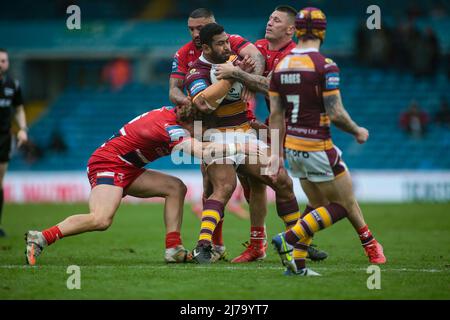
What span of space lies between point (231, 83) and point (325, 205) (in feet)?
6.39

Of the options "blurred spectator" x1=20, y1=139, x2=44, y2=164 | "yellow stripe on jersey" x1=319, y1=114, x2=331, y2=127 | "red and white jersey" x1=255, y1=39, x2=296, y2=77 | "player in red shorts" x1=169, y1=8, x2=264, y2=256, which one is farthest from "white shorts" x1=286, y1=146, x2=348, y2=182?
"blurred spectator" x1=20, y1=139, x2=44, y2=164

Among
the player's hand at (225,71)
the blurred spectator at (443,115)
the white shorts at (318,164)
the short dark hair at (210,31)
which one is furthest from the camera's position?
the blurred spectator at (443,115)

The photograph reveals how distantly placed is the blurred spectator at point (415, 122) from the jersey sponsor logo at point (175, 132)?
17.7 metres

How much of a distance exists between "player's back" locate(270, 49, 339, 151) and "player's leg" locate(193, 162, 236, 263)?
1.58 m

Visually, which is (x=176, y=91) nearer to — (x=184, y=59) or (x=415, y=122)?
(x=184, y=59)

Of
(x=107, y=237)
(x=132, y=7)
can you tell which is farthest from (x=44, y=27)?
(x=107, y=237)

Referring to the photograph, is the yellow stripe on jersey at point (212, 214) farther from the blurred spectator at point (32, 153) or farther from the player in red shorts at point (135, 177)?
the blurred spectator at point (32, 153)

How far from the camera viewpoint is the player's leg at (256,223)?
9781mm

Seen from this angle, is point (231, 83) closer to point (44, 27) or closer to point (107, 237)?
point (107, 237)

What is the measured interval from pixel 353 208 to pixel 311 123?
3.34ft

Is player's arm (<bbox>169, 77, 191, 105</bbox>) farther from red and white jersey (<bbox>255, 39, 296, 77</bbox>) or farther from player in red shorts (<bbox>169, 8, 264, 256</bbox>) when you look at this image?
red and white jersey (<bbox>255, 39, 296, 77</bbox>)

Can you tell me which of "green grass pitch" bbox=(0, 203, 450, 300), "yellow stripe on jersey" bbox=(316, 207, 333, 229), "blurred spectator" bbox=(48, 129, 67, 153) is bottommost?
"blurred spectator" bbox=(48, 129, 67, 153)

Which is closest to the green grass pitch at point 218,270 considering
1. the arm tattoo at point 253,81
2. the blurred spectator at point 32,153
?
the arm tattoo at point 253,81

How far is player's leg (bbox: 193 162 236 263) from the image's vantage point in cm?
925
